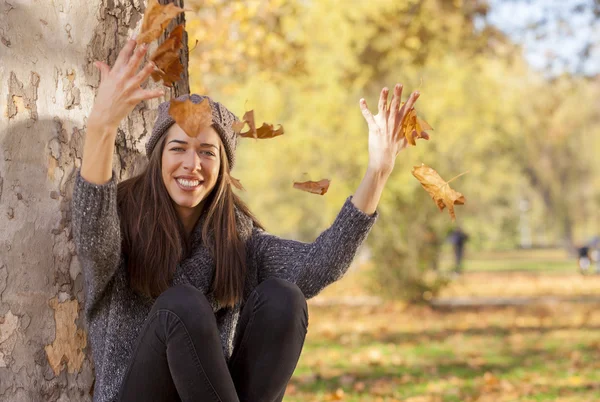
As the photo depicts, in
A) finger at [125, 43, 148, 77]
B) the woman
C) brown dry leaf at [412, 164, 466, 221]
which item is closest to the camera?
finger at [125, 43, 148, 77]

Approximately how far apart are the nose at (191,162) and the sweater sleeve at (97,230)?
1.04ft

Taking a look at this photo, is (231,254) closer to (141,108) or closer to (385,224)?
(141,108)

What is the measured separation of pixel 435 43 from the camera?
12.0 meters

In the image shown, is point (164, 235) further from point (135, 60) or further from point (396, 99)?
point (396, 99)

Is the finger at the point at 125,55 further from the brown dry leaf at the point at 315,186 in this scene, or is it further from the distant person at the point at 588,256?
the distant person at the point at 588,256

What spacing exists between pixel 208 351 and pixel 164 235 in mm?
499

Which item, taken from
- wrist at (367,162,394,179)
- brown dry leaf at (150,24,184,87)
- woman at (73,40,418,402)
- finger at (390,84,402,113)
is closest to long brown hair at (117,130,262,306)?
woman at (73,40,418,402)

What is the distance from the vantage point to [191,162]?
2.86 metres

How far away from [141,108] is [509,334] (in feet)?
26.3

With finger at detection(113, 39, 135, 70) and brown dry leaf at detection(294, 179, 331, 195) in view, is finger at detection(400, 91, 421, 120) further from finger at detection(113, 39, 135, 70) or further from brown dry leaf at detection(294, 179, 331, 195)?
finger at detection(113, 39, 135, 70)

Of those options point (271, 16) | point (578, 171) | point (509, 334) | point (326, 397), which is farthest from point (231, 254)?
point (578, 171)

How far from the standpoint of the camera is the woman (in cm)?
257

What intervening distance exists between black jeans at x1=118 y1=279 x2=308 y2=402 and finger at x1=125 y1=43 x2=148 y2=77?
701 millimetres

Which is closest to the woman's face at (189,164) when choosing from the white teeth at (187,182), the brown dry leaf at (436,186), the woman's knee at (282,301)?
the white teeth at (187,182)
